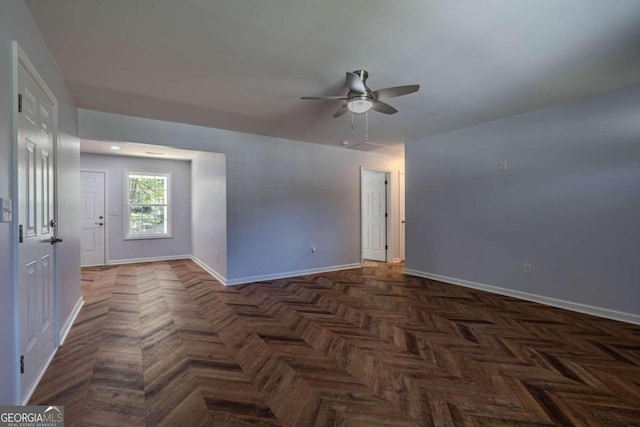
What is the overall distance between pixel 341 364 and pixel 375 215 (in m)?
4.73

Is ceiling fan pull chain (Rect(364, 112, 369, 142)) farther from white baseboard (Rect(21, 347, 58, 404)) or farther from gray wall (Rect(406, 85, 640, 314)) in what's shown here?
white baseboard (Rect(21, 347, 58, 404))

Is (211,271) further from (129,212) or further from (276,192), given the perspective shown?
(129,212)

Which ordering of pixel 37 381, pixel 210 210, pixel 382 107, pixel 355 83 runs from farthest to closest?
pixel 210 210, pixel 382 107, pixel 355 83, pixel 37 381

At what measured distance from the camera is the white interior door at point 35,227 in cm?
172

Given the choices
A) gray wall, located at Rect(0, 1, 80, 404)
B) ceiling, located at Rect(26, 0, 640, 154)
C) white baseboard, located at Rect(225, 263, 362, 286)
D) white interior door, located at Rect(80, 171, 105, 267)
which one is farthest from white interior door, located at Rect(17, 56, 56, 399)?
white interior door, located at Rect(80, 171, 105, 267)

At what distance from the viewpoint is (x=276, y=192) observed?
4984mm

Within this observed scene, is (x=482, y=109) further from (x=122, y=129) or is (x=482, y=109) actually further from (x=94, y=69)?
(x=122, y=129)

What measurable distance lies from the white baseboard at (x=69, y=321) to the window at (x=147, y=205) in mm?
3055

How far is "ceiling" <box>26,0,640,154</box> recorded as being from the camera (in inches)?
72.9

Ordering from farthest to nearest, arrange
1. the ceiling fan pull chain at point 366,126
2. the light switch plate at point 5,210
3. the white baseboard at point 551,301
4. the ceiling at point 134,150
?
the ceiling at point 134,150 → the ceiling fan pull chain at point 366,126 → the white baseboard at point 551,301 → the light switch plate at point 5,210

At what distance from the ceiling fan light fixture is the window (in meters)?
5.41

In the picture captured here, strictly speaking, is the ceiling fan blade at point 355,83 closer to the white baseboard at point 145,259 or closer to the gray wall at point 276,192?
the gray wall at point 276,192
